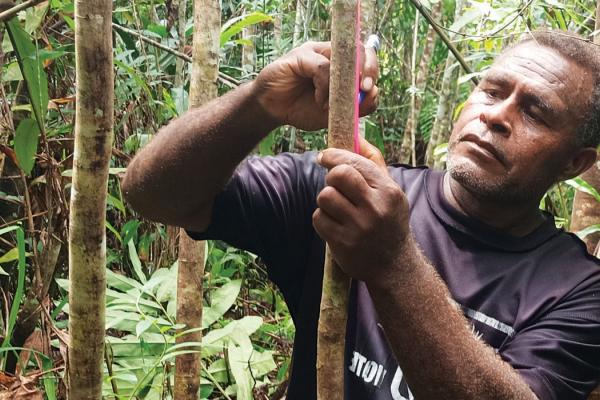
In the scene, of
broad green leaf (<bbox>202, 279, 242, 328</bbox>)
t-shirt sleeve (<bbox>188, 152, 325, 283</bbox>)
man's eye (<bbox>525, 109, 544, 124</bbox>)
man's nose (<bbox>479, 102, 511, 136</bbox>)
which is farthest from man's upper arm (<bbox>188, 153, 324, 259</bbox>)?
broad green leaf (<bbox>202, 279, 242, 328</bbox>)

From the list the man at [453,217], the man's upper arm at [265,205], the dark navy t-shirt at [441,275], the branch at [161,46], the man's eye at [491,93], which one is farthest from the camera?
the branch at [161,46]

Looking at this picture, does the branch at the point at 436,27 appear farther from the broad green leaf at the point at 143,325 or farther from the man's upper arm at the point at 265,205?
the broad green leaf at the point at 143,325

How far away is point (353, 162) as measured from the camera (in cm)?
106

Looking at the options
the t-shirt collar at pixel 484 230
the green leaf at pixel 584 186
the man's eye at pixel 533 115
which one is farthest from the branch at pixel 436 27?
the green leaf at pixel 584 186

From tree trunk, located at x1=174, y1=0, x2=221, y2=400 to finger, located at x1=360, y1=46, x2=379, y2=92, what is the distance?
0.84m

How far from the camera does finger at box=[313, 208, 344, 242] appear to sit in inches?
42.3

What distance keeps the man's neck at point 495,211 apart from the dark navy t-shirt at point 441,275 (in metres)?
0.04

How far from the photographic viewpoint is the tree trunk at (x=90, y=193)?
1329 mm

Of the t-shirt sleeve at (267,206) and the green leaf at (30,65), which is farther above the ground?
the green leaf at (30,65)

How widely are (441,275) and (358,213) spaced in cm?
72

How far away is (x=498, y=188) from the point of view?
176cm

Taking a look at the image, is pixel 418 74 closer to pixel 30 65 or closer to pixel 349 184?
pixel 30 65

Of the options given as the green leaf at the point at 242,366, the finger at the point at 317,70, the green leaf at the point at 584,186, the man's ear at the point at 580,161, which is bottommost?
the green leaf at the point at 242,366

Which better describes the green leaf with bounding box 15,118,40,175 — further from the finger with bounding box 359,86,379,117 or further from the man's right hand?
the finger with bounding box 359,86,379,117
